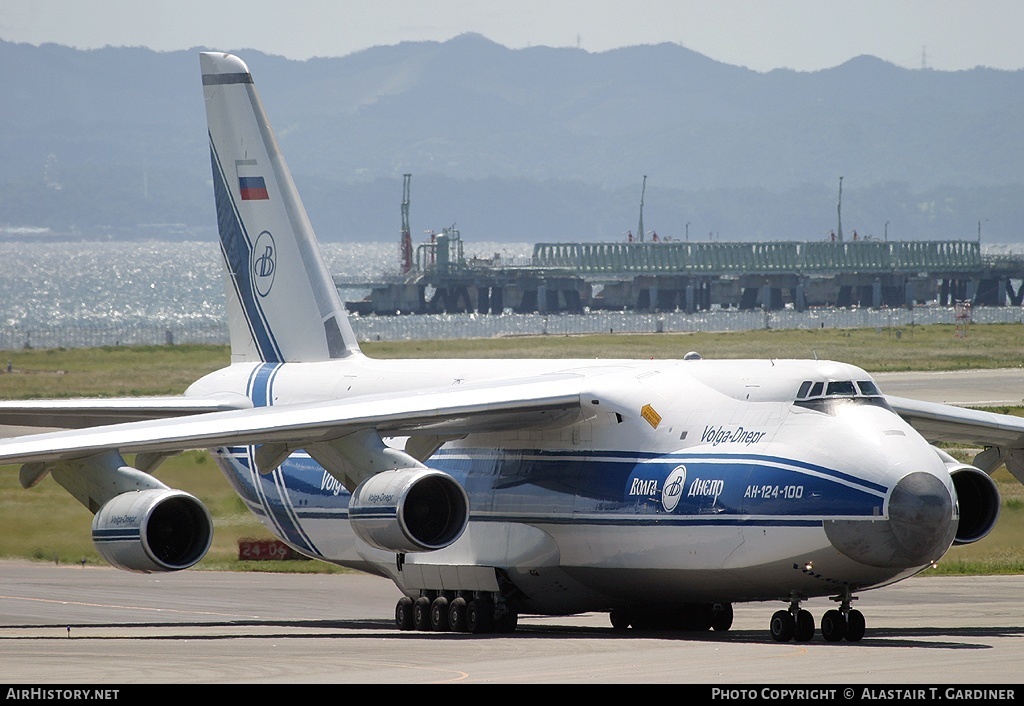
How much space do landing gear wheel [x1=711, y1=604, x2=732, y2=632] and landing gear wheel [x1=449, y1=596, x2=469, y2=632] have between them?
341 cm

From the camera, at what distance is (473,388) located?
22562mm

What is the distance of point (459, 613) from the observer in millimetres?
23578

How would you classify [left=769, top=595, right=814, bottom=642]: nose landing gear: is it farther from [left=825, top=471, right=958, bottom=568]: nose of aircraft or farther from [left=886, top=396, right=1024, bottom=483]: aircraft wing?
[left=886, top=396, right=1024, bottom=483]: aircraft wing

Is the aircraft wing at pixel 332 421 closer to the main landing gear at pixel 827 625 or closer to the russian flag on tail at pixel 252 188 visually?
the main landing gear at pixel 827 625

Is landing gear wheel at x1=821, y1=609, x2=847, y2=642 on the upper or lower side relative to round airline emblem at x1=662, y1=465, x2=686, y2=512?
lower

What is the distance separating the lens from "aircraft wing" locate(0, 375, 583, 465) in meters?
20.4

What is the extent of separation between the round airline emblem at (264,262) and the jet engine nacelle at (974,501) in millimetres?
11942

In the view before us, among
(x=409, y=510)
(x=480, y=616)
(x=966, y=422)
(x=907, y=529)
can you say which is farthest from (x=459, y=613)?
(x=966, y=422)

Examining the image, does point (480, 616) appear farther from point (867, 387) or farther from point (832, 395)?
point (867, 387)

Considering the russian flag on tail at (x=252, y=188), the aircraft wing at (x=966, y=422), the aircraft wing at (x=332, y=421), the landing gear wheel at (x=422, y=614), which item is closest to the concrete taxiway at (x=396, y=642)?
the landing gear wheel at (x=422, y=614)

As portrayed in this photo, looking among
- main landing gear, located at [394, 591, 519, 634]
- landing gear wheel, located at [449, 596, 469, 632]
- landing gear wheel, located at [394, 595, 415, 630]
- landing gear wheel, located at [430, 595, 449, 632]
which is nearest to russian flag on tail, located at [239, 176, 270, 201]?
landing gear wheel, located at [394, 595, 415, 630]

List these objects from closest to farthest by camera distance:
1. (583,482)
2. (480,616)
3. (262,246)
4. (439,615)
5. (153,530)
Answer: (153,530) → (583,482) → (480,616) → (439,615) → (262,246)

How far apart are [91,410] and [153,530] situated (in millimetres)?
3879
